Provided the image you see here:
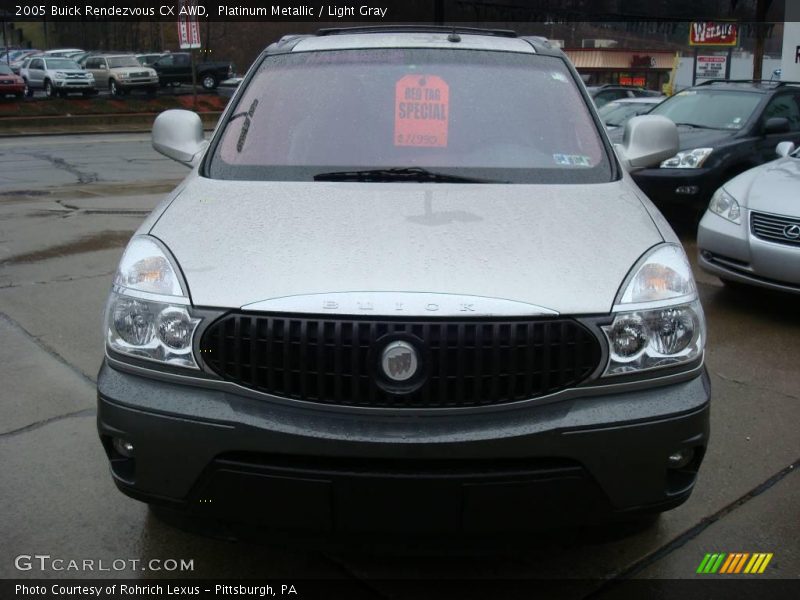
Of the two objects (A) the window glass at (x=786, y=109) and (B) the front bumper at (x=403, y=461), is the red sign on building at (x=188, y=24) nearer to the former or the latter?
(A) the window glass at (x=786, y=109)

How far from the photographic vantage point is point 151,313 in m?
2.48

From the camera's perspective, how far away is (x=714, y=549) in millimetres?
2926

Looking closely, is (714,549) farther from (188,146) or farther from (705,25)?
(705,25)

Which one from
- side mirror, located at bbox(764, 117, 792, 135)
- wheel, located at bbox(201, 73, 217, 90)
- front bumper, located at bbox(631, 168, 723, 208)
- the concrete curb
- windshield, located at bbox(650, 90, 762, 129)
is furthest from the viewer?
wheel, located at bbox(201, 73, 217, 90)

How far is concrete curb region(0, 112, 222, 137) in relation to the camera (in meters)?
27.1

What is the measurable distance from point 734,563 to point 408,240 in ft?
5.19

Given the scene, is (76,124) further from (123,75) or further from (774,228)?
(774,228)

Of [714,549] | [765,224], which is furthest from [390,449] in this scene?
[765,224]

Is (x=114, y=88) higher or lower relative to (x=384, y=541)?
lower

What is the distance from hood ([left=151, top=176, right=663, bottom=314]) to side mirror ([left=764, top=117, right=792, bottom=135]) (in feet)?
21.4

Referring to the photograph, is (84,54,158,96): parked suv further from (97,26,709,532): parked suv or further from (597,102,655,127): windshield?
(97,26,709,532): parked suv

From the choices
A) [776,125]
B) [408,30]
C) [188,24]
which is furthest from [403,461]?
[188,24]

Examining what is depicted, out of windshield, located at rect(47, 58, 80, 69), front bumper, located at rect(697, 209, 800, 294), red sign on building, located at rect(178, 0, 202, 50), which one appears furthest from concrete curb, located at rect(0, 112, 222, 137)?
front bumper, located at rect(697, 209, 800, 294)

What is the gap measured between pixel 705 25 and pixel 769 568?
3188cm
